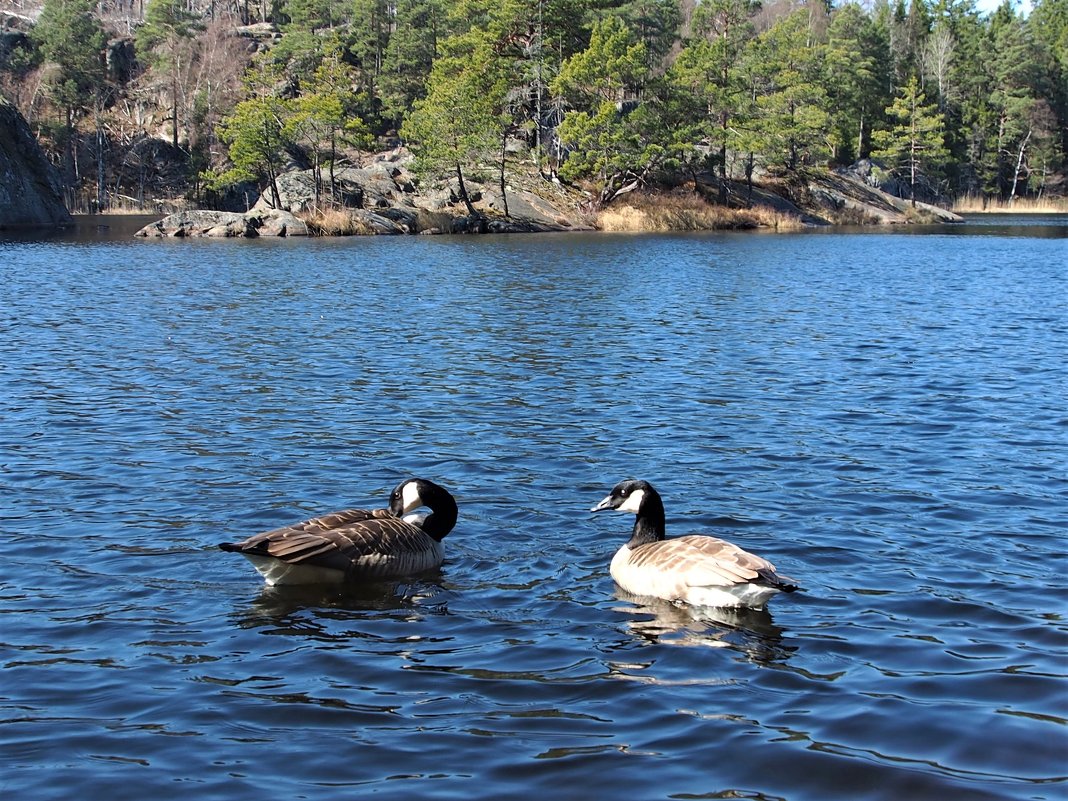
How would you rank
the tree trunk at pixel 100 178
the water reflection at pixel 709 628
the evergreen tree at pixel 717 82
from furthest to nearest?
the tree trunk at pixel 100 178, the evergreen tree at pixel 717 82, the water reflection at pixel 709 628

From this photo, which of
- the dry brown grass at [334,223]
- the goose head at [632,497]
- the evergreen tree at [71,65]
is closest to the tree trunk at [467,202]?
the dry brown grass at [334,223]

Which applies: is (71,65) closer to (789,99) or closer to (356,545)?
(789,99)

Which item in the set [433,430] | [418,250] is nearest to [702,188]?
[418,250]

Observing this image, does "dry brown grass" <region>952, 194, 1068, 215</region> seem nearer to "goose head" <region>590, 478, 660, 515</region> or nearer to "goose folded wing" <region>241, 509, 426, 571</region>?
"goose head" <region>590, 478, 660, 515</region>

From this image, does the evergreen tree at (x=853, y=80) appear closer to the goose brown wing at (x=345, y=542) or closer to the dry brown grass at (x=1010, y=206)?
the dry brown grass at (x=1010, y=206)

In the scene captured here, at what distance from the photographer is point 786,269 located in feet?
137

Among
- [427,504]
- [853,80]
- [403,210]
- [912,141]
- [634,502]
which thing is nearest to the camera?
[634,502]

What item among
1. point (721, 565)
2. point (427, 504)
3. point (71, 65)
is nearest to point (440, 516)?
point (427, 504)

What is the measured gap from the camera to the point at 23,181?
69.4 m

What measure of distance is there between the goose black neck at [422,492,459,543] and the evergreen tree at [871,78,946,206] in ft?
295

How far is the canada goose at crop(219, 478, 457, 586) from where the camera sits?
27.5 ft

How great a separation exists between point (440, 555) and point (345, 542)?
1.21 meters

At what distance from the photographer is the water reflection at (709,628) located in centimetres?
766

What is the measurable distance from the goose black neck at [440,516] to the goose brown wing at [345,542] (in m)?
0.28
